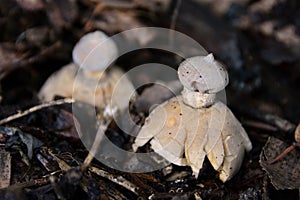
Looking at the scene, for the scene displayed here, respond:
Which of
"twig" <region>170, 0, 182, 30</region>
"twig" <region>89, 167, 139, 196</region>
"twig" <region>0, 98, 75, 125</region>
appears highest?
"twig" <region>170, 0, 182, 30</region>

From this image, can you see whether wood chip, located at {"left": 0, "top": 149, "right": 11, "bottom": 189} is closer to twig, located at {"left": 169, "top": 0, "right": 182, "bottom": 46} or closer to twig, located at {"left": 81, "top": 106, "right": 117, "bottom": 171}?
twig, located at {"left": 81, "top": 106, "right": 117, "bottom": 171}

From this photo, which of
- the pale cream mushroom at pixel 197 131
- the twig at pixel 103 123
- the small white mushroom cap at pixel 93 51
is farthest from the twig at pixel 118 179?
the small white mushroom cap at pixel 93 51

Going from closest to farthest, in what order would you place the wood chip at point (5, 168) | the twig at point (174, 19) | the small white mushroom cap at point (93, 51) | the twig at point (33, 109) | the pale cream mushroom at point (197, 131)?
→ the wood chip at point (5, 168), the pale cream mushroom at point (197, 131), the twig at point (33, 109), the small white mushroom cap at point (93, 51), the twig at point (174, 19)

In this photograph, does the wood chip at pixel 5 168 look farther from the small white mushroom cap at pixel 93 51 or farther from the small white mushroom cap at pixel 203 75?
the small white mushroom cap at pixel 203 75

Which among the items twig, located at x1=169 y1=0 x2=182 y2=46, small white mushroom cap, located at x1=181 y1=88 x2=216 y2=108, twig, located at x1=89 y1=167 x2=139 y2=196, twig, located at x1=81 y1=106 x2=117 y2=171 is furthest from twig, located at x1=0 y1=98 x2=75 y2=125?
twig, located at x1=169 y1=0 x2=182 y2=46

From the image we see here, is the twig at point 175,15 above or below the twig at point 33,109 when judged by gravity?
above

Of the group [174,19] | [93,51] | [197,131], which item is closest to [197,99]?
[197,131]
